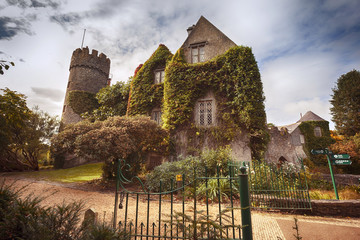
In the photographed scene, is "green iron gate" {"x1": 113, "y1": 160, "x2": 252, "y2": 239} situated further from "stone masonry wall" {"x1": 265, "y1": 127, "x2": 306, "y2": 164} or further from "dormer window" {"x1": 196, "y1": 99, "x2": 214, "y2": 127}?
"stone masonry wall" {"x1": 265, "y1": 127, "x2": 306, "y2": 164}

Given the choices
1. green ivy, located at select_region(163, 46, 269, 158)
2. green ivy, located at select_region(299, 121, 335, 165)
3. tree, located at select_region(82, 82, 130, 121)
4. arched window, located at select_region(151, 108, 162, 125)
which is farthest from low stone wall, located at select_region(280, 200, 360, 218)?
green ivy, located at select_region(299, 121, 335, 165)

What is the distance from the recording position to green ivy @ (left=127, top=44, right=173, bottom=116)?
531 inches

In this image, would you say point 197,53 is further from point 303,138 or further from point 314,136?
point 314,136

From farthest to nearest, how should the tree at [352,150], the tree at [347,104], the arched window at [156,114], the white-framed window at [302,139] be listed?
1. the white-framed window at [302,139]
2. the tree at [347,104]
3. the tree at [352,150]
4. the arched window at [156,114]

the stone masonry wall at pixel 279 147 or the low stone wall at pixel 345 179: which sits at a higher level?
the stone masonry wall at pixel 279 147

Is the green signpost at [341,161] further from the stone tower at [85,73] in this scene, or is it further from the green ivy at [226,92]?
the stone tower at [85,73]

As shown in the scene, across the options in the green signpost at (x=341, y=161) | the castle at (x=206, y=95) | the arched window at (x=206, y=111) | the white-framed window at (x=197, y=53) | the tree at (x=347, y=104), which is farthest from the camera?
the tree at (x=347, y=104)

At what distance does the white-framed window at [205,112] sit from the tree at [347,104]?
18.6m

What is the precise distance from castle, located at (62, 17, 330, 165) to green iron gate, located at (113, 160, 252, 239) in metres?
3.56

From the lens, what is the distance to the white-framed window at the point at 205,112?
38.0 ft

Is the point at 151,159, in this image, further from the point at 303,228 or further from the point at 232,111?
the point at 303,228

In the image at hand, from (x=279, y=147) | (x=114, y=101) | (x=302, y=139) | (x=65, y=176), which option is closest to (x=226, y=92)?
(x=279, y=147)

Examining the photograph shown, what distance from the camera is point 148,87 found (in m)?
13.9

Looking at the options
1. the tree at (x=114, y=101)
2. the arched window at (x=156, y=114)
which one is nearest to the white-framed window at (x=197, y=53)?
the arched window at (x=156, y=114)
